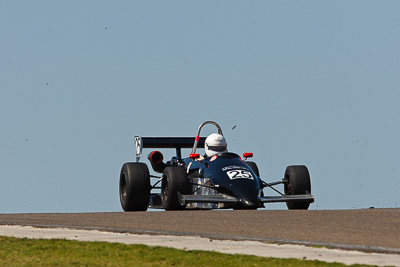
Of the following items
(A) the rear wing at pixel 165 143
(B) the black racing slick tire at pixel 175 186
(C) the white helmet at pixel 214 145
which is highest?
(A) the rear wing at pixel 165 143

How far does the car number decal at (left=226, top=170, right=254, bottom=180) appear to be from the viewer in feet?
68.4

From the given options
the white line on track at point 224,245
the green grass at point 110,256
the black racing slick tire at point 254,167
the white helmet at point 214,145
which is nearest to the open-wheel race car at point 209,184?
the white helmet at point 214,145

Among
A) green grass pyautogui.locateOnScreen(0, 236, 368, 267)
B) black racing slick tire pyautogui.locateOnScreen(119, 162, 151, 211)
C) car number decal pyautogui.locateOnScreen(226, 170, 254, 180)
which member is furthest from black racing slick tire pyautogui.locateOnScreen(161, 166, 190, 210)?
green grass pyautogui.locateOnScreen(0, 236, 368, 267)

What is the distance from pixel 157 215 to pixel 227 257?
8.11 m

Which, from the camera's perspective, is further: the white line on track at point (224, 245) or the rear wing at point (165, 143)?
the rear wing at point (165, 143)

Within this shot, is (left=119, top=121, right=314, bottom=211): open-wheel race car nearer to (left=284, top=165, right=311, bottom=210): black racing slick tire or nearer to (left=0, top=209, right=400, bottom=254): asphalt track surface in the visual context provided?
(left=284, top=165, right=311, bottom=210): black racing slick tire

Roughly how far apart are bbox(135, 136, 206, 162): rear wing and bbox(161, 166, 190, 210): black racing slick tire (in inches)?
152

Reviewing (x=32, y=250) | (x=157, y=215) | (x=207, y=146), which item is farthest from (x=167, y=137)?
(x=32, y=250)

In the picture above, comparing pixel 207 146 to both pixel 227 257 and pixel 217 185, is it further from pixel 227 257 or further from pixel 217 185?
pixel 227 257

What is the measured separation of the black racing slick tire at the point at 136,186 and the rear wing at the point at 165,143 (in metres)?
2.62

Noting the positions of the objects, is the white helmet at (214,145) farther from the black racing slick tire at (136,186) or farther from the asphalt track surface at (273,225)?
the asphalt track surface at (273,225)

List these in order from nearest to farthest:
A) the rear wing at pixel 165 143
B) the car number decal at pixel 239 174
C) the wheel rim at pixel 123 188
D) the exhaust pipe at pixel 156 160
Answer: the car number decal at pixel 239 174, the wheel rim at pixel 123 188, the exhaust pipe at pixel 156 160, the rear wing at pixel 165 143

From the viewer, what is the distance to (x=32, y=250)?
40.0 ft

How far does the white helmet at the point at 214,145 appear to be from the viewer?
23016 millimetres
